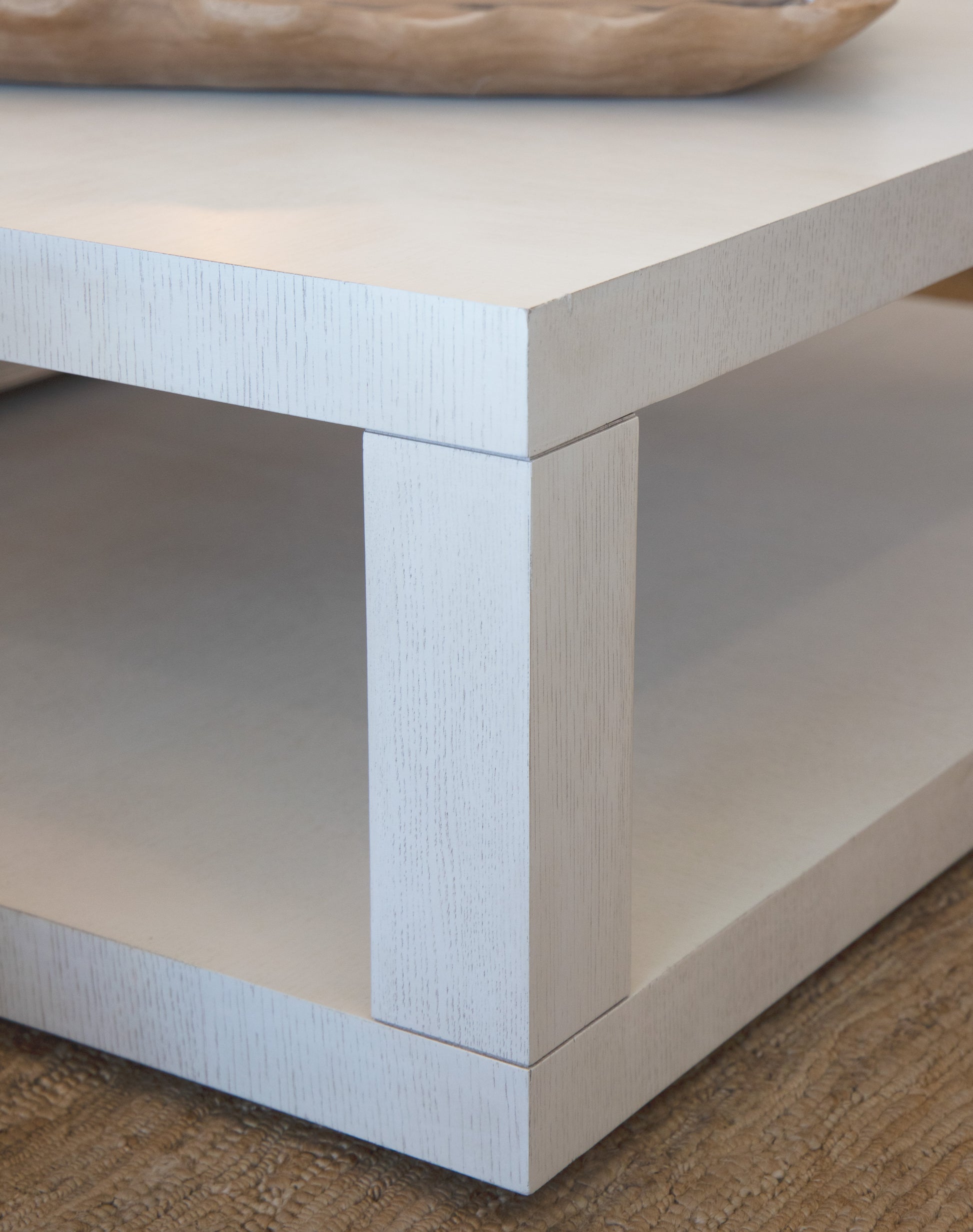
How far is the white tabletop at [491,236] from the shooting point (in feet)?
2.06

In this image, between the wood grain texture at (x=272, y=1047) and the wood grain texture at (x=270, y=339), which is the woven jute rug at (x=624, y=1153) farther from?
the wood grain texture at (x=270, y=339)

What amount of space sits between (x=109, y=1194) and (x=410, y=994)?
0.20 m

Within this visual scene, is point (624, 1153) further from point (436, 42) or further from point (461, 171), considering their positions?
point (436, 42)

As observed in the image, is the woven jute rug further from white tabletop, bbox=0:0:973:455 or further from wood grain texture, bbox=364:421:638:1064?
white tabletop, bbox=0:0:973:455

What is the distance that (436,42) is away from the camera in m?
1.02

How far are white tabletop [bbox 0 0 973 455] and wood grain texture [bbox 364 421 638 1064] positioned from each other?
0.11 feet

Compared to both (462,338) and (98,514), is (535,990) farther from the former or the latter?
(98,514)

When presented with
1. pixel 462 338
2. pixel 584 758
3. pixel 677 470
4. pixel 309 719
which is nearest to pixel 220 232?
pixel 462 338

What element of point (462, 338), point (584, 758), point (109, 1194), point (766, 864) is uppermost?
point (462, 338)

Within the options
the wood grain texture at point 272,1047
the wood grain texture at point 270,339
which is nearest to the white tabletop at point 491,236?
the wood grain texture at point 270,339

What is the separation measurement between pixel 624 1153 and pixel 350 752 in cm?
32

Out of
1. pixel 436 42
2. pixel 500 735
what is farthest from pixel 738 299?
pixel 436 42

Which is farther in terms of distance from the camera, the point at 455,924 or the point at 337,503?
the point at 337,503

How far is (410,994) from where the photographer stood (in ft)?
2.49
